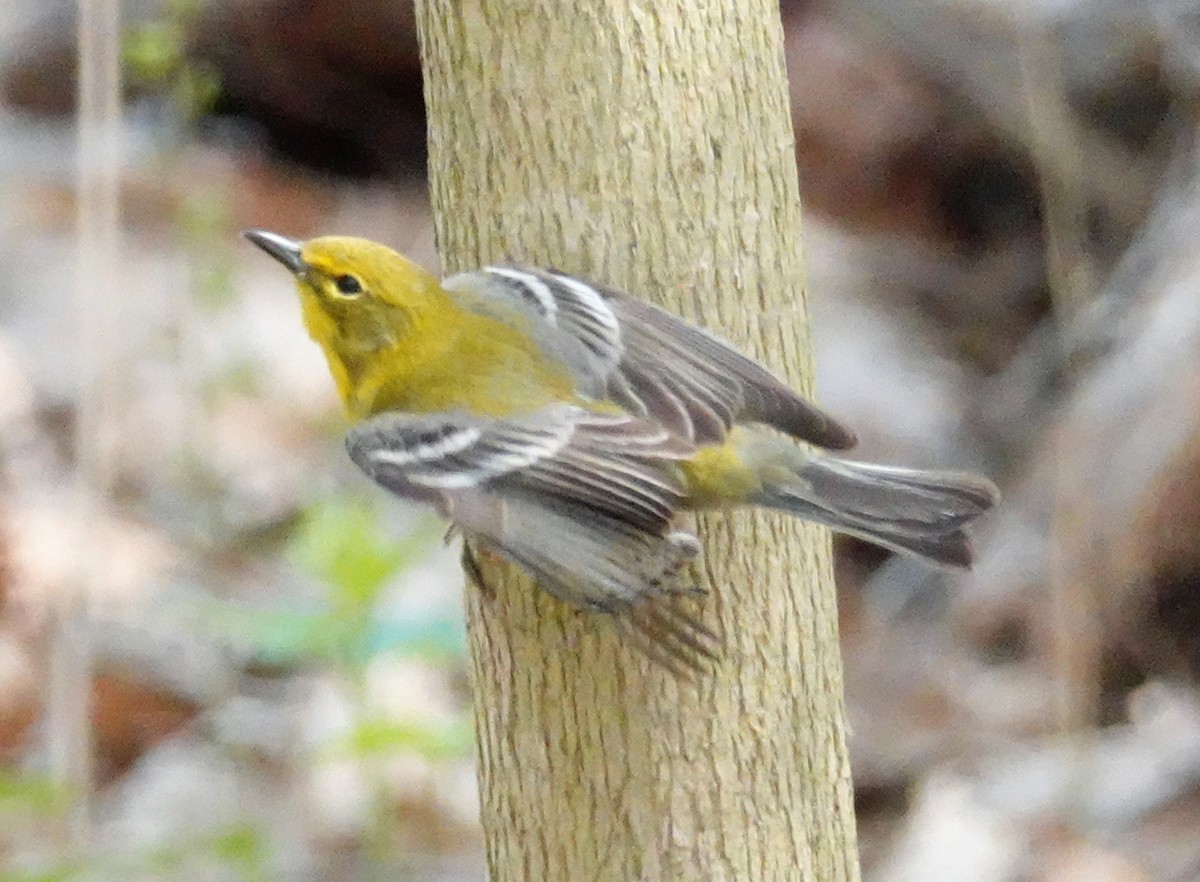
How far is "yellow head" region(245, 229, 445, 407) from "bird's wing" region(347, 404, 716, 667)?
0.28 meters

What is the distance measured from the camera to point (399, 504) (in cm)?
574

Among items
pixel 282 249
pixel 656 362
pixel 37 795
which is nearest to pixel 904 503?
pixel 656 362

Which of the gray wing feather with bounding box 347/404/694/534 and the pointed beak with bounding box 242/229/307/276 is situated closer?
the gray wing feather with bounding box 347/404/694/534

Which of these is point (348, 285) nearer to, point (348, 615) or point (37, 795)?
point (348, 615)

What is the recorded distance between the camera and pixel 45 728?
5105mm

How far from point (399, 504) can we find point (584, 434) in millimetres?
3074

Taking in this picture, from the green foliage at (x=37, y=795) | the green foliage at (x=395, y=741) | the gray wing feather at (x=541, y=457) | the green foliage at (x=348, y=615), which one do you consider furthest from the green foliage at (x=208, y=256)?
the gray wing feather at (x=541, y=457)

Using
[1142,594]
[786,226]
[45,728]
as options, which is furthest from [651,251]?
[45,728]

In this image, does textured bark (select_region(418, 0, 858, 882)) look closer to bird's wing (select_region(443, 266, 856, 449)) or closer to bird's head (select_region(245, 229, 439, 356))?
bird's wing (select_region(443, 266, 856, 449))

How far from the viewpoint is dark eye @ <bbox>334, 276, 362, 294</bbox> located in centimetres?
313

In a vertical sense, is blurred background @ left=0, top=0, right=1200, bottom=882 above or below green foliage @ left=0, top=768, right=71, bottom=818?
above

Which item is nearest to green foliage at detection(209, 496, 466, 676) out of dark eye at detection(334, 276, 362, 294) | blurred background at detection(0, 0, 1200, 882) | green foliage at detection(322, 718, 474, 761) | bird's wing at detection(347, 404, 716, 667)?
blurred background at detection(0, 0, 1200, 882)

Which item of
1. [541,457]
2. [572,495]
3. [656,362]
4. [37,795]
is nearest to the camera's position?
[572,495]

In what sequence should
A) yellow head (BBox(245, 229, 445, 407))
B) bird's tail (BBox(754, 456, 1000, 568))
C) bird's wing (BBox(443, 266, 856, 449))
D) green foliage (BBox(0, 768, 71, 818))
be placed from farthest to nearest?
1. green foliage (BBox(0, 768, 71, 818))
2. yellow head (BBox(245, 229, 445, 407))
3. bird's tail (BBox(754, 456, 1000, 568))
4. bird's wing (BBox(443, 266, 856, 449))
